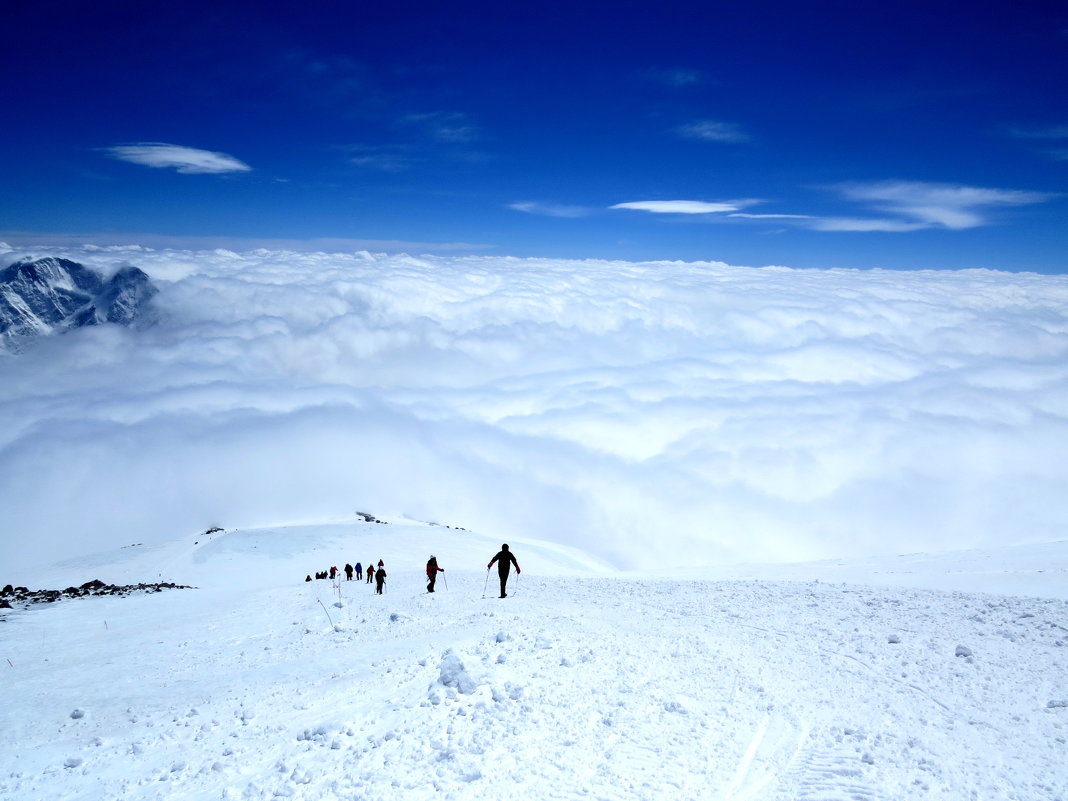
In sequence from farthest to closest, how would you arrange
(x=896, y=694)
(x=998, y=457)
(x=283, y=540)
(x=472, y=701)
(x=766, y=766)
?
1. (x=998, y=457)
2. (x=283, y=540)
3. (x=896, y=694)
4. (x=472, y=701)
5. (x=766, y=766)

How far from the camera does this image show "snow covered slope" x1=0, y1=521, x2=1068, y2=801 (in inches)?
282

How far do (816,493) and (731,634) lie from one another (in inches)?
5135

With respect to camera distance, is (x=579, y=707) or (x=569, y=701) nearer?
(x=579, y=707)

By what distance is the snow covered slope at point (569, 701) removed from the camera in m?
7.17

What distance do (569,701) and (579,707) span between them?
203 mm

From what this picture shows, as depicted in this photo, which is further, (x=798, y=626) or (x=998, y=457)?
(x=998, y=457)

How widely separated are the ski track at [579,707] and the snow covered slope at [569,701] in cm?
4

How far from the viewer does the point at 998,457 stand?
148250 millimetres

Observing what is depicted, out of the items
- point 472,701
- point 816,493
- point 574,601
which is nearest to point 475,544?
point 574,601

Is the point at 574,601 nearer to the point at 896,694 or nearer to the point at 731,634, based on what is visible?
the point at 731,634

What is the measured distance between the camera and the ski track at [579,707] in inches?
281

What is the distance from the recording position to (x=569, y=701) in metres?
8.83

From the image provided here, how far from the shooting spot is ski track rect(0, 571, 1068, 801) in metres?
7.13

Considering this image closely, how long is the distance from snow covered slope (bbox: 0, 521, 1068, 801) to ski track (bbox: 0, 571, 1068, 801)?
0.13 feet
